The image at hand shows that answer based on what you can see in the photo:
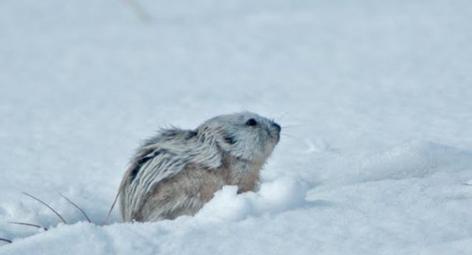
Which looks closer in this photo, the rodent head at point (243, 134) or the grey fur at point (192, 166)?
the grey fur at point (192, 166)

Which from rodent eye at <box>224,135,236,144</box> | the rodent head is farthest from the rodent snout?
rodent eye at <box>224,135,236,144</box>

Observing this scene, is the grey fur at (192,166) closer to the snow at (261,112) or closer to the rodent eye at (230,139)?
the rodent eye at (230,139)

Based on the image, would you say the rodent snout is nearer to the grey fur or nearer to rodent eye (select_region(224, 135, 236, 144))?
the grey fur

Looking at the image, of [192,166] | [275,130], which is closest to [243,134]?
[275,130]

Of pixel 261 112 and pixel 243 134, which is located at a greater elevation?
pixel 243 134

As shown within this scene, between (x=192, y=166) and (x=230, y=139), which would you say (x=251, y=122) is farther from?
(x=192, y=166)

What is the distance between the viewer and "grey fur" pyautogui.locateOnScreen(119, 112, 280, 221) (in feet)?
14.4

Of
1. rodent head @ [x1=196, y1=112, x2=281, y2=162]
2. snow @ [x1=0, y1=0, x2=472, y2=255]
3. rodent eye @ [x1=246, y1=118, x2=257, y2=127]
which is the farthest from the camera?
rodent eye @ [x1=246, y1=118, x2=257, y2=127]

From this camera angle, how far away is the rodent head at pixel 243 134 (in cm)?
472

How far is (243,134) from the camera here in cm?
479

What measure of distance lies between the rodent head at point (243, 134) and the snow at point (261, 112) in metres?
0.23

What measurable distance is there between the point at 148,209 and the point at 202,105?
212 centimetres

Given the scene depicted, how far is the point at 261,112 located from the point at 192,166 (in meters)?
1.80

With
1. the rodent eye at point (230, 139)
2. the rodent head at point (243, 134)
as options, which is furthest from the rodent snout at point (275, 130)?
the rodent eye at point (230, 139)
